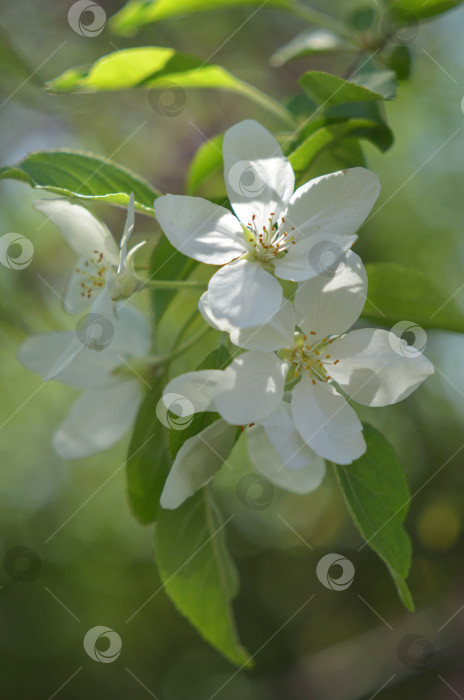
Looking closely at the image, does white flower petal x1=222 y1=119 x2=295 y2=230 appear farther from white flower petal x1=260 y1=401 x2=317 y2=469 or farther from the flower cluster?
white flower petal x1=260 y1=401 x2=317 y2=469

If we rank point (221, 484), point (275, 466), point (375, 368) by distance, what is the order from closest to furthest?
point (375, 368) → point (275, 466) → point (221, 484)

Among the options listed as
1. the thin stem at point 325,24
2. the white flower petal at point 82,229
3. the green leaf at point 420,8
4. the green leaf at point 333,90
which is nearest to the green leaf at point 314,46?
the thin stem at point 325,24

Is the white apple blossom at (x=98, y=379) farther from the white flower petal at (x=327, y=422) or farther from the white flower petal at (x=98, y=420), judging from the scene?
the white flower petal at (x=327, y=422)

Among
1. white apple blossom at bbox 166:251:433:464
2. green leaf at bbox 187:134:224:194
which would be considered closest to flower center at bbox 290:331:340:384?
white apple blossom at bbox 166:251:433:464

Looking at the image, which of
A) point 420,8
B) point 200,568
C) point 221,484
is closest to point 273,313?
point 200,568

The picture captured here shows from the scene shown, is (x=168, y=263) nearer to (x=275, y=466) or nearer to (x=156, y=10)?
(x=275, y=466)

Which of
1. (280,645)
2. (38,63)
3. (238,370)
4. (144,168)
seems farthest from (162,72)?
(280,645)
